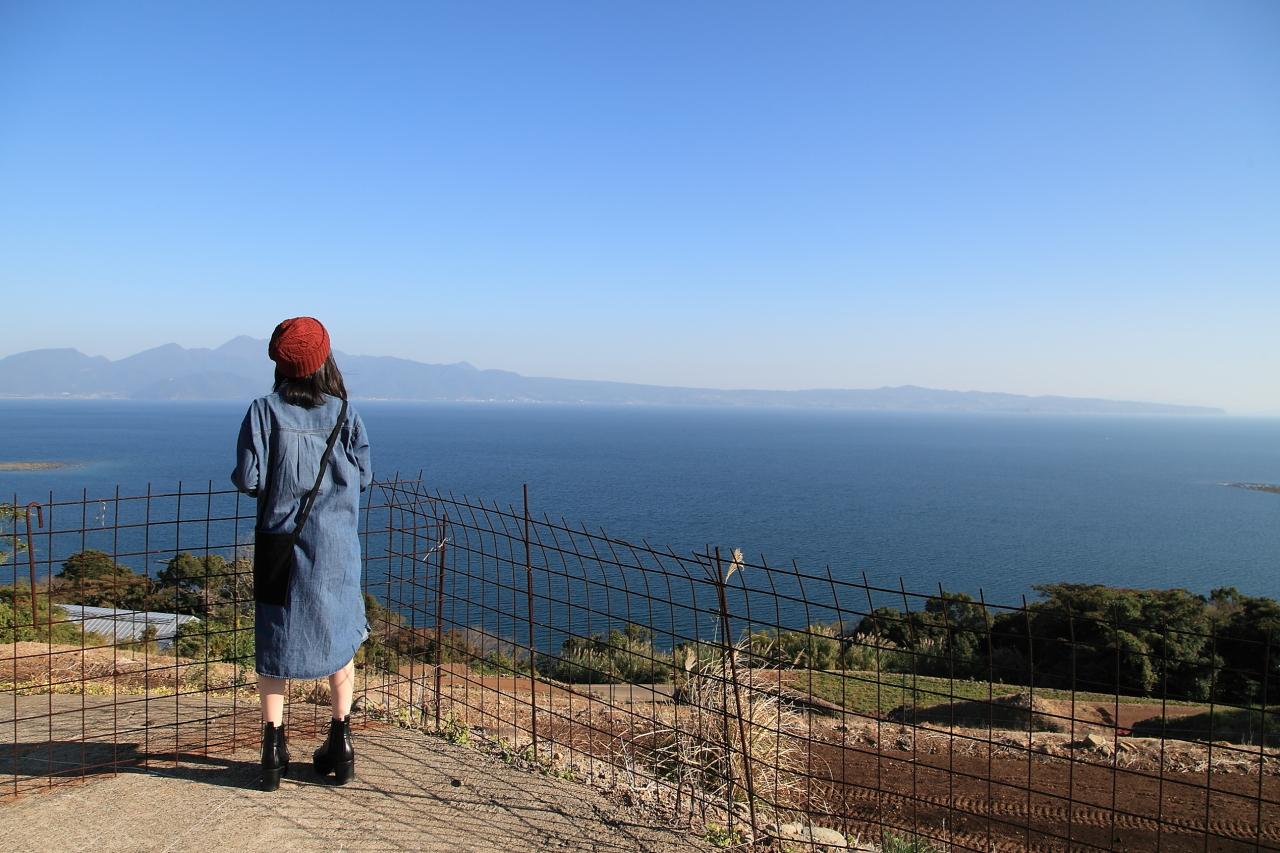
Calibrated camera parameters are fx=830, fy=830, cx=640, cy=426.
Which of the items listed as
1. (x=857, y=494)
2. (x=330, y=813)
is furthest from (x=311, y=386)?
(x=857, y=494)

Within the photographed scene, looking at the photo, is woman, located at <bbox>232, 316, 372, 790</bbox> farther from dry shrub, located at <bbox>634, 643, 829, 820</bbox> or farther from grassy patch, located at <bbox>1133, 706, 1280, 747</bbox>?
grassy patch, located at <bbox>1133, 706, 1280, 747</bbox>

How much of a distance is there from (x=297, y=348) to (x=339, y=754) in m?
1.85

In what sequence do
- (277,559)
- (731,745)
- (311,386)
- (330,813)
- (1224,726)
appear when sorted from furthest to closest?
(1224,726)
(731,745)
(330,813)
(311,386)
(277,559)

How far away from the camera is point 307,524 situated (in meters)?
3.36

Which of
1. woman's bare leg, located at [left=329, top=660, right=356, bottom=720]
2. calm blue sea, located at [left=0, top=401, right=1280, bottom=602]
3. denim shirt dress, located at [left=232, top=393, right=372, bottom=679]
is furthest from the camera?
calm blue sea, located at [left=0, top=401, right=1280, bottom=602]

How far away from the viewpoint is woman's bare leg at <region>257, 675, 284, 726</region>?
3.50 metres

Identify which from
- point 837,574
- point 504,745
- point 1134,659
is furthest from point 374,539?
point 504,745

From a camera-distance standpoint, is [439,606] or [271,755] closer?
[271,755]

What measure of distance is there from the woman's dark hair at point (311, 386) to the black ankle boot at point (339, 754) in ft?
4.78

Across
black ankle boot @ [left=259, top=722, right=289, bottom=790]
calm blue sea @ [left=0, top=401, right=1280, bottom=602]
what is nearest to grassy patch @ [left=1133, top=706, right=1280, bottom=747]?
black ankle boot @ [left=259, top=722, right=289, bottom=790]

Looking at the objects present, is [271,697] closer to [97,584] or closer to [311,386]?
[311,386]

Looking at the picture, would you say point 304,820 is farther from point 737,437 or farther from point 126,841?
point 737,437

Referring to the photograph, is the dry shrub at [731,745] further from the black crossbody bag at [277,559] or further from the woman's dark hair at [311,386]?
the woman's dark hair at [311,386]

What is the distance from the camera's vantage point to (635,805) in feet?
12.6
